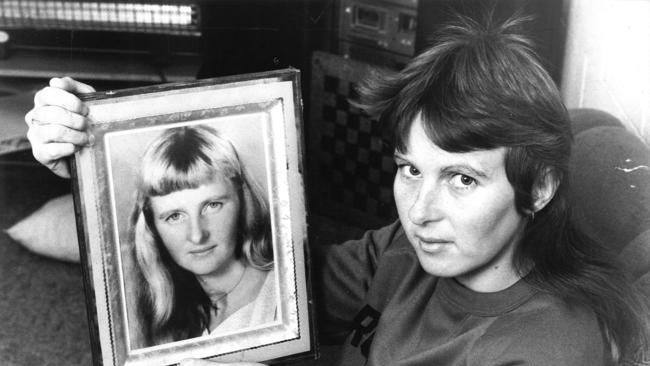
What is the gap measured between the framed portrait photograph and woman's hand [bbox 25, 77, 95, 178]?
0.02 meters

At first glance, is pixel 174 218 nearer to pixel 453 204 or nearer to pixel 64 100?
pixel 64 100

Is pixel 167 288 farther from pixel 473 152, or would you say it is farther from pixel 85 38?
pixel 85 38

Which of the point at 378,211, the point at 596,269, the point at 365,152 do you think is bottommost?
the point at 378,211

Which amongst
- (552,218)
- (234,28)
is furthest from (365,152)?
(552,218)

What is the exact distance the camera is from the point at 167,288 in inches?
45.5

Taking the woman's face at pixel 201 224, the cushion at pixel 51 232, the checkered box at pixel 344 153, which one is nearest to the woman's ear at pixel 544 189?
the woman's face at pixel 201 224

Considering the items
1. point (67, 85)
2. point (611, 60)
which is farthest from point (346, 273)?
point (611, 60)

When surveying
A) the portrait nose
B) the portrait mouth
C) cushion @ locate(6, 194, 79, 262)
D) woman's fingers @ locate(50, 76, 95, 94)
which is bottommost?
cushion @ locate(6, 194, 79, 262)

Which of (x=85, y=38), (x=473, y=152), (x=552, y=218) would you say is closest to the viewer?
(x=473, y=152)

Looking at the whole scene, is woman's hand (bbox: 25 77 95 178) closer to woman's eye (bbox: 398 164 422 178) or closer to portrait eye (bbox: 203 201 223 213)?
portrait eye (bbox: 203 201 223 213)

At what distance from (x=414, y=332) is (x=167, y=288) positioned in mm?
357

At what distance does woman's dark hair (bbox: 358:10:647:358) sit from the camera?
1038 millimetres

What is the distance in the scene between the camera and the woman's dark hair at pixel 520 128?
1038 mm

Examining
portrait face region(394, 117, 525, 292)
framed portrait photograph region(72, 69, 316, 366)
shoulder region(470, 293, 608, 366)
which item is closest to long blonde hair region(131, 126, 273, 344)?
framed portrait photograph region(72, 69, 316, 366)
